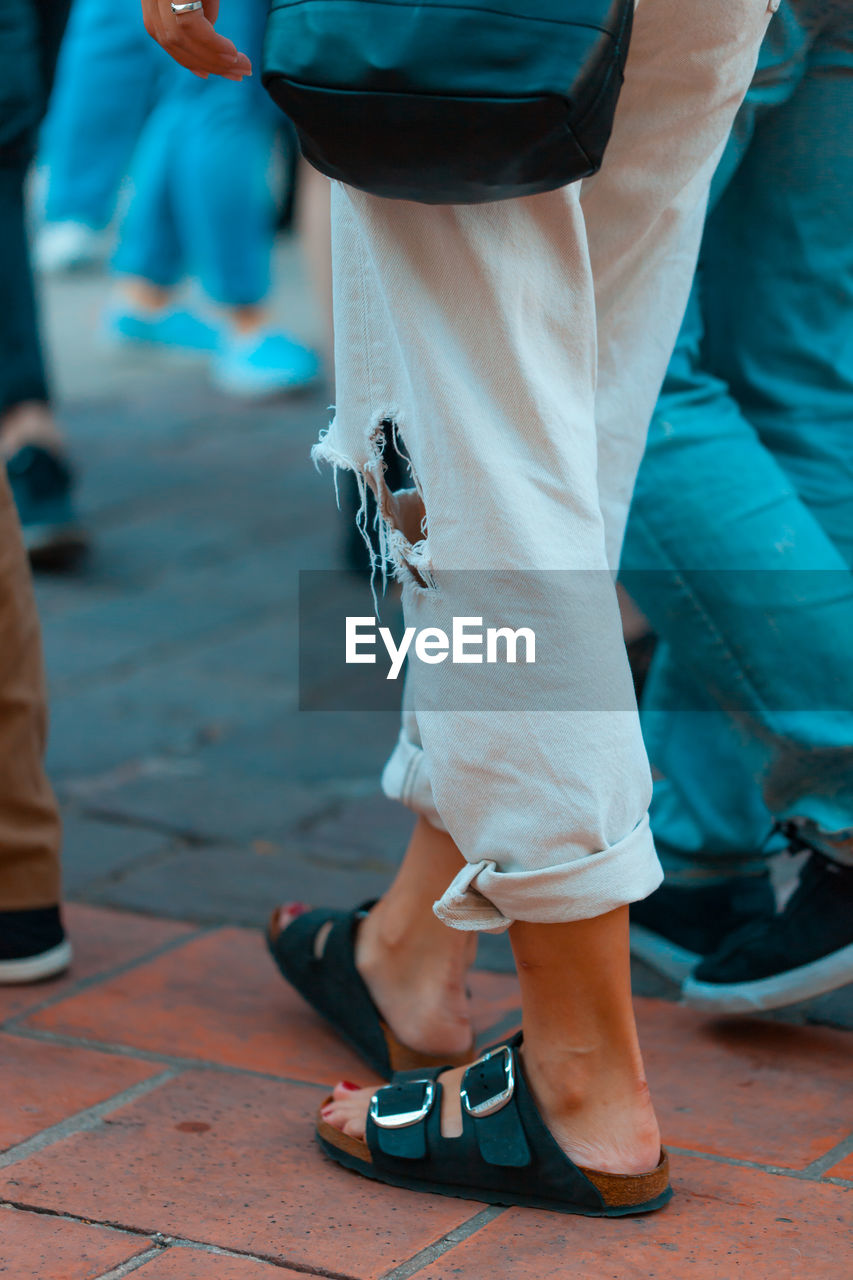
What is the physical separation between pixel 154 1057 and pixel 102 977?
0.22m

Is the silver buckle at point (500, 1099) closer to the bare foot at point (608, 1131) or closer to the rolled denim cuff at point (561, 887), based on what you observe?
the bare foot at point (608, 1131)

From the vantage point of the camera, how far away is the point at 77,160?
21.3 ft

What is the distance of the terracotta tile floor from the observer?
1199 millimetres

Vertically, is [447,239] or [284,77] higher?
[284,77]

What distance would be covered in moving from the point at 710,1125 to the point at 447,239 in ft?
2.69

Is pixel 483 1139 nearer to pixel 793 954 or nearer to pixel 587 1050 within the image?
pixel 587 1050

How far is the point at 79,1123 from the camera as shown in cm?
142

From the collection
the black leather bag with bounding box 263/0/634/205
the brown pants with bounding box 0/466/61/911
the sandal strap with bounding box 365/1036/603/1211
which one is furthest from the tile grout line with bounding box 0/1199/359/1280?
the black leather bag with bounding box 263/0/634/205

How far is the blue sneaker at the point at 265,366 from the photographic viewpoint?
544cm

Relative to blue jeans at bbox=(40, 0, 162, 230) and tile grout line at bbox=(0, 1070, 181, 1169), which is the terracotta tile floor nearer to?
tile grout line at bbox=(0, 1070, 181, 1169)

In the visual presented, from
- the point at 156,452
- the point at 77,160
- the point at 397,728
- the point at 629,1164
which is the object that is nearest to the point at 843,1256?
the point at 629,1164

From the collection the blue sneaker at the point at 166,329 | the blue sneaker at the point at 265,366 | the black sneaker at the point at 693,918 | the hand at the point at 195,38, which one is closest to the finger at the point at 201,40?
the hand at the point at 195,38

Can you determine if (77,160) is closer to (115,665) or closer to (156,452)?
(156,452)

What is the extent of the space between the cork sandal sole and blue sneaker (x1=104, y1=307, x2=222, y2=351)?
521 cm
